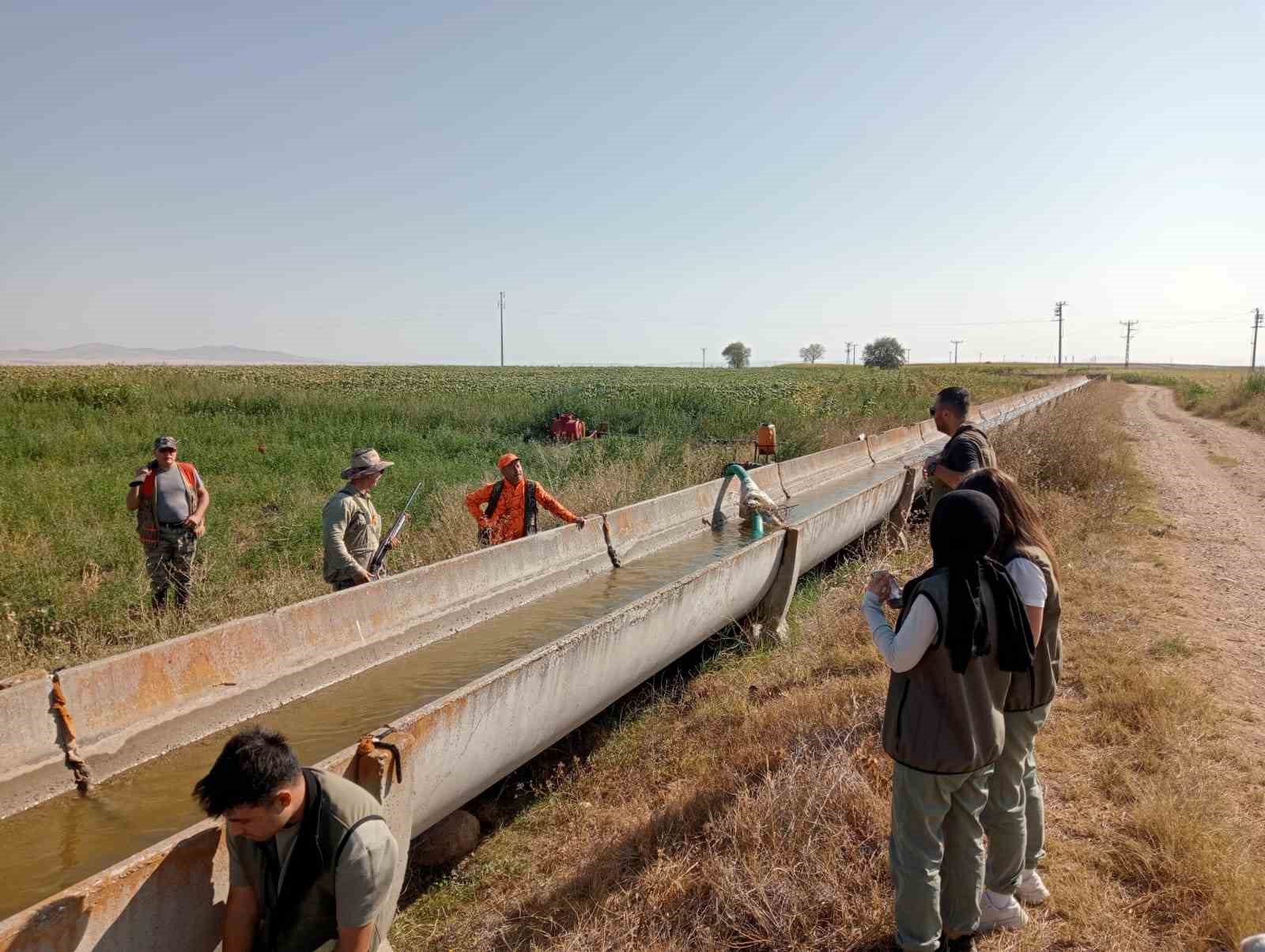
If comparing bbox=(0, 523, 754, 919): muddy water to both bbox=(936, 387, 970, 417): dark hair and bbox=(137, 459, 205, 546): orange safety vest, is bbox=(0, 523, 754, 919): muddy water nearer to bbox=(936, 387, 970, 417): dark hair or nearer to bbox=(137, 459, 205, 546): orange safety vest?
bbox=(137, 459, 205, 546): orange safety vest

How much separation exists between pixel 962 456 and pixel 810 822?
1.98 metres

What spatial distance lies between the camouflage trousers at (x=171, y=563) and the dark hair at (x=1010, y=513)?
621cm

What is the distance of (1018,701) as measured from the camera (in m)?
2.88

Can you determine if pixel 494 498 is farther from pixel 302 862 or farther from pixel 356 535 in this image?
pixel 302 862

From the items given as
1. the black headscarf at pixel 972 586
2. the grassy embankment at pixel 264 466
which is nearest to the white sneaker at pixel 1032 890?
the black headscarf at pixel 972 586

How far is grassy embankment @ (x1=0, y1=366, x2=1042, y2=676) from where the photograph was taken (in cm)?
663

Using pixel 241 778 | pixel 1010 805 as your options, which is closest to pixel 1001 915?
pixel 1010 805

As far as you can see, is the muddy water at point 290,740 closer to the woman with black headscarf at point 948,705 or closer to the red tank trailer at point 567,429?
the woman with black headscarf at point 948,705

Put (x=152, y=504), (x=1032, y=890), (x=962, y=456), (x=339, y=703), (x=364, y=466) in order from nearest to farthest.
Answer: (x=1032, y=890) → (x=962, y=456) → (x=339, y=703) → (x=364, y=466) → (x=152, y=504)

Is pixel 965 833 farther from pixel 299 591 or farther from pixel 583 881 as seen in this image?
pixel 299 591

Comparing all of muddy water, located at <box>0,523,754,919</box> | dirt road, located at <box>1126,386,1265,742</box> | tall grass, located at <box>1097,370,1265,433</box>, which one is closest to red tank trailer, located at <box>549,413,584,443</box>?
muddy water, located at <box>0,523,754,919</box>

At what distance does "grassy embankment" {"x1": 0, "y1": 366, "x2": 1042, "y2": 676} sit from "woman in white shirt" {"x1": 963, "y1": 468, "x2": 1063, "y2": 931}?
219 inches

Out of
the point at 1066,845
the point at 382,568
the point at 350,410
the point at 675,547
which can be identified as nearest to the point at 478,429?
the point at 350,410

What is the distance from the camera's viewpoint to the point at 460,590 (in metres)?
5.94
